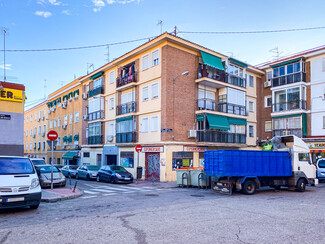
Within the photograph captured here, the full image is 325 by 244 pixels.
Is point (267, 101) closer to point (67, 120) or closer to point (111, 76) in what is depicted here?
point (111, 76)

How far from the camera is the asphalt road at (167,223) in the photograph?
6397 mm

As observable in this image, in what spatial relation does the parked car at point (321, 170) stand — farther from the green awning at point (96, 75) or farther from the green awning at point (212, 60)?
the green awning at point (96, 75)

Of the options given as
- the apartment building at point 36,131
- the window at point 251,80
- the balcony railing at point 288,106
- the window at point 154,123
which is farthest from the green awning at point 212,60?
the apartment building at point 36,131

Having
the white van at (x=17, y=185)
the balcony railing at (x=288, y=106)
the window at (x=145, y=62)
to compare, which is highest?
the window at (x=145, y=62)

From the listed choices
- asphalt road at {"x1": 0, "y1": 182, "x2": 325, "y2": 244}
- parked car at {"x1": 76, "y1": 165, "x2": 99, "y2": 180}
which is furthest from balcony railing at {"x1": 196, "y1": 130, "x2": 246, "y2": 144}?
asphalt road at {"x1": 0, "y1": 182, "x2": 325, "y2": 244}

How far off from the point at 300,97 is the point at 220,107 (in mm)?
8169

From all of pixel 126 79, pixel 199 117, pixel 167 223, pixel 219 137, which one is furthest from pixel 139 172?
pixel 167 223

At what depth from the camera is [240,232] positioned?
6879 mm

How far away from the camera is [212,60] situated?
2630 centimetres

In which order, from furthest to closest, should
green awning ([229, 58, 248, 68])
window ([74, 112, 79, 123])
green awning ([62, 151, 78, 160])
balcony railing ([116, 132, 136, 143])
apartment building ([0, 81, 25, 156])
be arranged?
window ([74, 112, 79, 123]) < green awning ([62, 151, 78, 160]) < green awning ([229, 58, 248, 68]) < balcony railing ([116, 132, 136, 143]) < apartment building ([0, 81, 25, 156])

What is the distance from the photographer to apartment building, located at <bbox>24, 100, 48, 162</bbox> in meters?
47.2

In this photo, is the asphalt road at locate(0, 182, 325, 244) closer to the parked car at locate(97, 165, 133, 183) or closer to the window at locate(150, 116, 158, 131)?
the parked car at locate(97, 165, 133, 183)

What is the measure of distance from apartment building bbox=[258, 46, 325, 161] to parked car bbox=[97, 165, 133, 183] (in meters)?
17.0

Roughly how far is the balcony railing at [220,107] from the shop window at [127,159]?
7.47 metres
